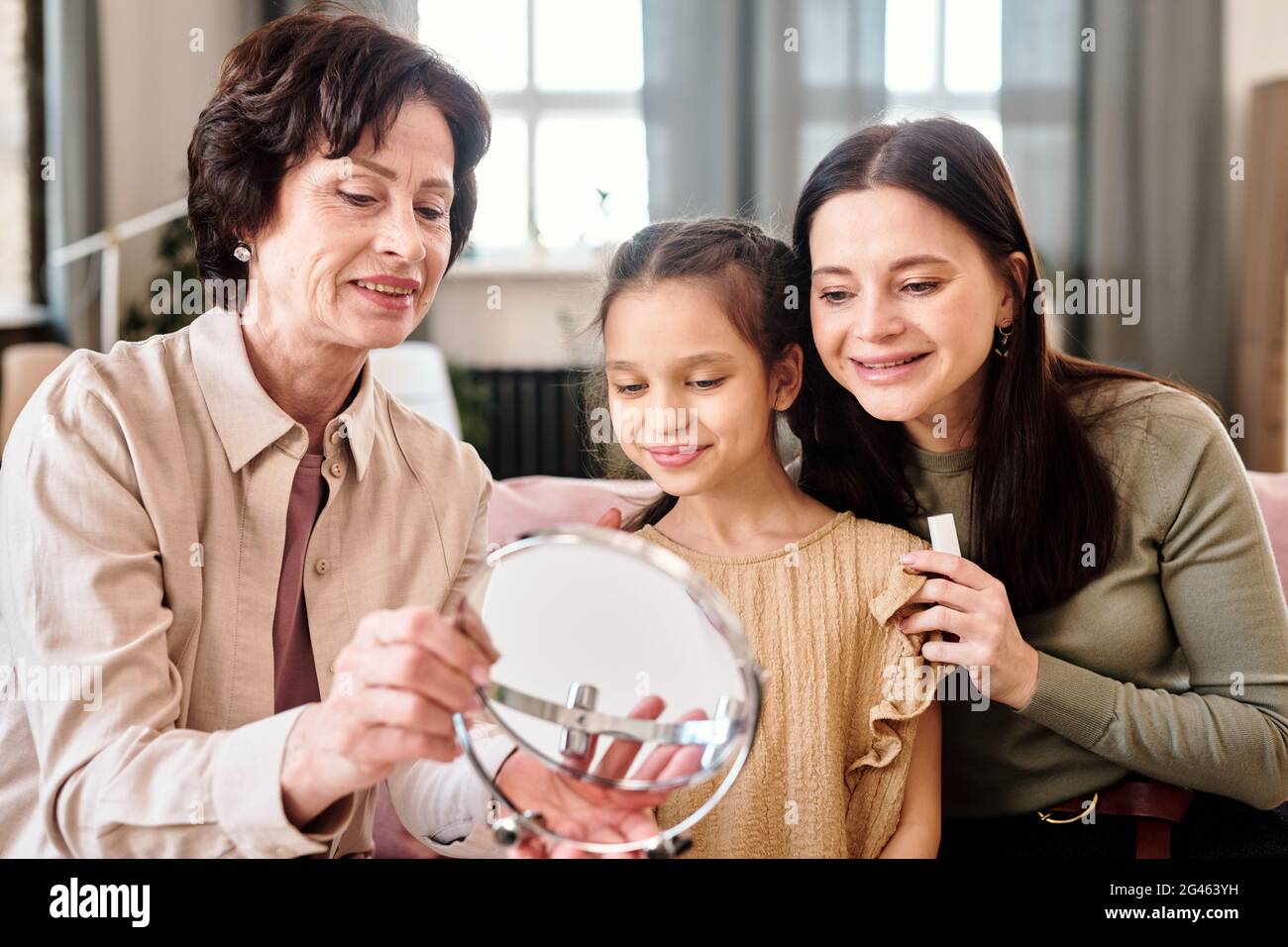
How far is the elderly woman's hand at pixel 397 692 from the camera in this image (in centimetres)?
60

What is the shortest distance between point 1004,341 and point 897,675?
273 mm

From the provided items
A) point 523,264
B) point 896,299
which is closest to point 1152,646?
point 896,299

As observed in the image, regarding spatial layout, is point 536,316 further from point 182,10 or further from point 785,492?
point 785,492

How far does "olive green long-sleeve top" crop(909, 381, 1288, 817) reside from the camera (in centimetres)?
89

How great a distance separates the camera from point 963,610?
32.8 inches

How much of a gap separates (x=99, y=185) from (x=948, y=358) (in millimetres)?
2710

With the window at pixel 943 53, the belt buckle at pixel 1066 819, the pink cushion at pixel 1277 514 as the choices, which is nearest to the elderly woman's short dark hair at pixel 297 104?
the belt buckle at pixel 1066 819

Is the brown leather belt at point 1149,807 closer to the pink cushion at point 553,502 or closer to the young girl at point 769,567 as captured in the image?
the young girl at point 769,567

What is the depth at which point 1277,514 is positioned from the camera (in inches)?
47.4

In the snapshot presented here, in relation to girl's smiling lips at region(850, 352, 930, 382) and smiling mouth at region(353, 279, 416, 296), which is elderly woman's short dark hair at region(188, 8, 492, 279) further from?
girl's smiling lips at region(850, 352, 930, 382)

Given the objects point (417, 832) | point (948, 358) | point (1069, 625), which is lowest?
point (417, 832)

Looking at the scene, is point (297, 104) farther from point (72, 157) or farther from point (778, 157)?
point (778, 157)
